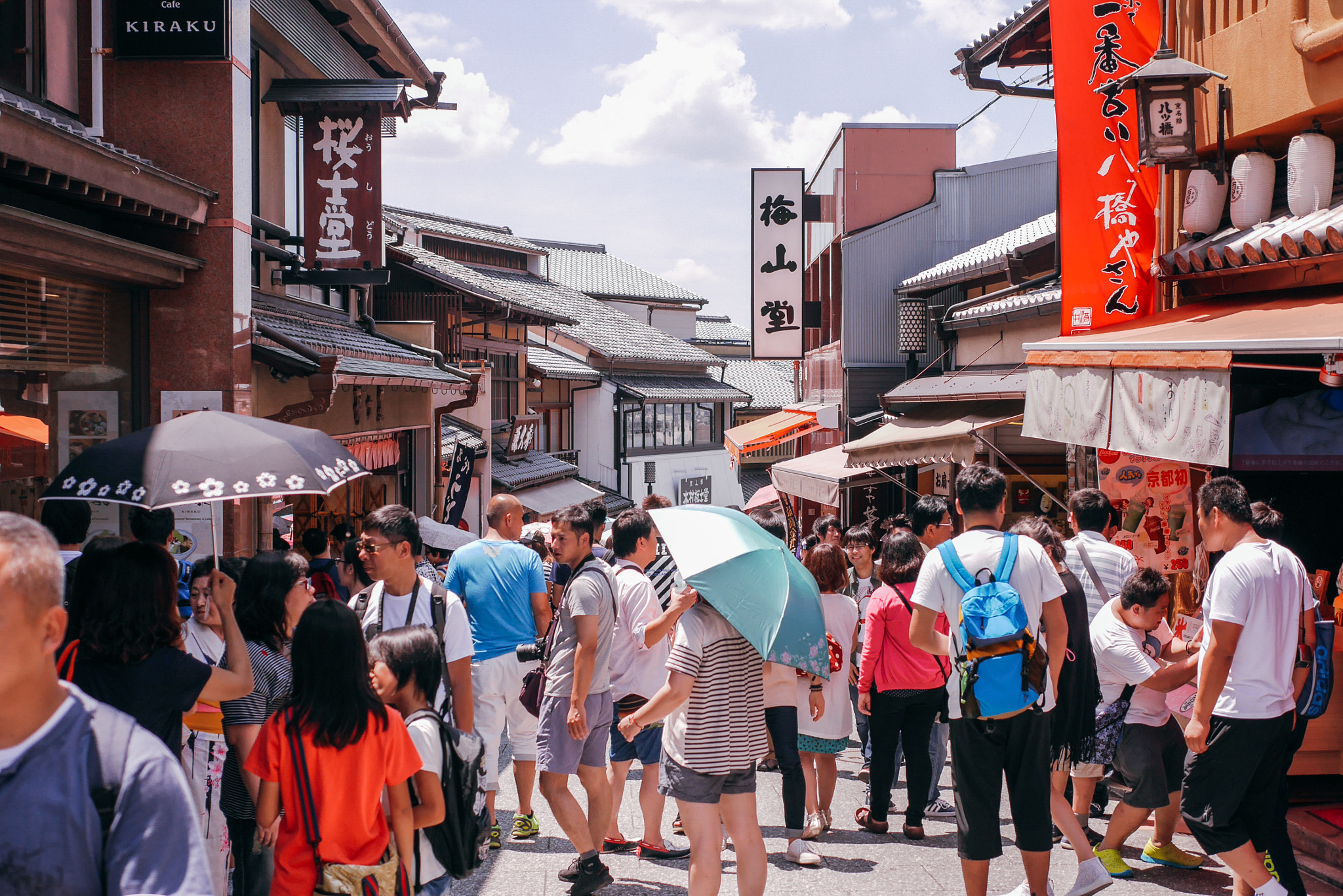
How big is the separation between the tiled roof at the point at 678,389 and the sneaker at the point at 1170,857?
101ft

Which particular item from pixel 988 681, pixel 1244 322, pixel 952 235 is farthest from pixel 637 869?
pixel 952 235

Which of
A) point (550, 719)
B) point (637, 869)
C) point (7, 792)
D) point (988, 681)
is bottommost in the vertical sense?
point (637, 869)

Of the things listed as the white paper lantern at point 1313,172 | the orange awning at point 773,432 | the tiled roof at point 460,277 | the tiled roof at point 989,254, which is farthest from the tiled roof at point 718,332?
the white paper lantern at point 1313,172

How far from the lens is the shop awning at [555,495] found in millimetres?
26109

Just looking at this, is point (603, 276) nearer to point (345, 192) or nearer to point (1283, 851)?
point (345, 192)

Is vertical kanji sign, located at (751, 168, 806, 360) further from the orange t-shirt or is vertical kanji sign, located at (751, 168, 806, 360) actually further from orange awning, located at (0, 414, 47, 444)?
the orange t-shirt

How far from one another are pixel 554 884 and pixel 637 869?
1.91 feet

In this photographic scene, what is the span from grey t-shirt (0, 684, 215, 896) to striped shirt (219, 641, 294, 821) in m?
2.33

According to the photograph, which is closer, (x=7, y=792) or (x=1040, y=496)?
(x=7, y=792)

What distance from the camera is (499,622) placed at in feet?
21.2

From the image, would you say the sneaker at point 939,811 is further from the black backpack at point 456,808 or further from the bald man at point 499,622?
the black backpack at point 456,808

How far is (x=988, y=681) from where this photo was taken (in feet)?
15.9

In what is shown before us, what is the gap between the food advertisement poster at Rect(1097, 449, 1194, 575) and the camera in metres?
8.47

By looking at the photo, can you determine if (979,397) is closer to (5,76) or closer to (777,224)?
(777,224)
